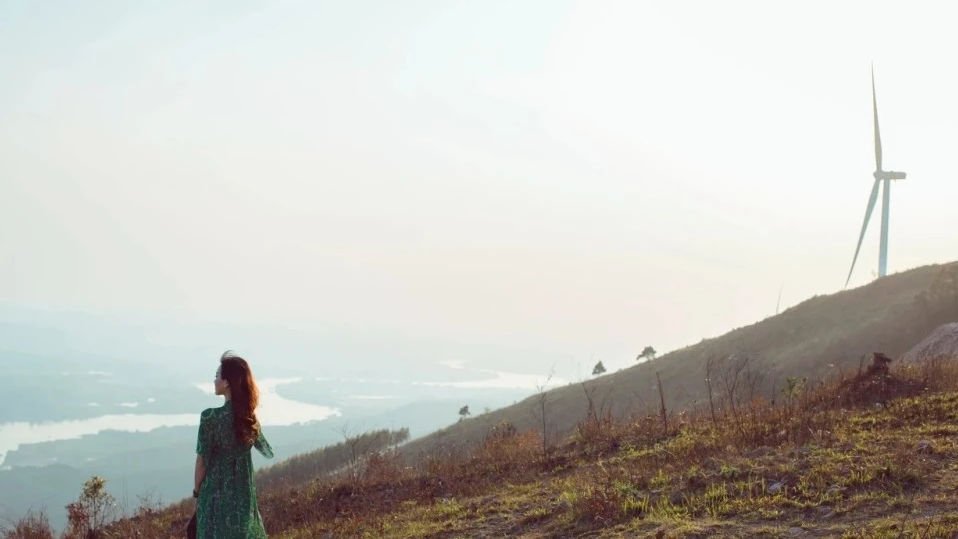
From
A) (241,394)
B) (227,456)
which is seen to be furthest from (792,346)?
(241,394)

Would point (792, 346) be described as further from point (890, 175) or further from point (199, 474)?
point (199, 474)

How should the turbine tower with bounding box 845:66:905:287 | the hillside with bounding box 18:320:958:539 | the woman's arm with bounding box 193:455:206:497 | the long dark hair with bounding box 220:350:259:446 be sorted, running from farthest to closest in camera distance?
the turbine tower with bounding box 845:66:905:287
the hillside with bounding box 18:320:958:539
the woman's arm with bounding box 193:455:206:497
the long dark hair with bounding box 220:350:259:446

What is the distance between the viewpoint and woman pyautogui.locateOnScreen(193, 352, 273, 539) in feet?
22.7

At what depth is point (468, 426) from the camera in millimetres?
40406

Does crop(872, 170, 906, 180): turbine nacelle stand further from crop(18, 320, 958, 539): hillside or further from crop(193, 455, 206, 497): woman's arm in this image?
crop(193, 455, 206, 497): woman's arm

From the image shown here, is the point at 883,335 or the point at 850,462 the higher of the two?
the point at 883,335

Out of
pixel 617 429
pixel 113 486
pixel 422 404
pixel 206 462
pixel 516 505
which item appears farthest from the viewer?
pixel 422 404

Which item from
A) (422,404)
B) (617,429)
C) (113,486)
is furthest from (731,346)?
(422,404)

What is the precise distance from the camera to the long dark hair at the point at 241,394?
271 inches

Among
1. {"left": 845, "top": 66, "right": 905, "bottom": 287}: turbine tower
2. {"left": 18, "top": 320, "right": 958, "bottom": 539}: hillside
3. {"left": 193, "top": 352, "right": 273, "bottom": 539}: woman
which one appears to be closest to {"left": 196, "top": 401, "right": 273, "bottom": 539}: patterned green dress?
{"left": 193, "top": 352, "right": 273, "bottom": 539}: woman

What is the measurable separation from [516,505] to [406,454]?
2644 centimetres

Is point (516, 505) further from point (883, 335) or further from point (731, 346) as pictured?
point (731, 346)

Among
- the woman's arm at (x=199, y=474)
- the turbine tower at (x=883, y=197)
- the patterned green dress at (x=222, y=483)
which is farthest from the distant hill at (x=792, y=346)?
the woman's arm at (x=199, y=474)

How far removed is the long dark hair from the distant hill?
936 inches
